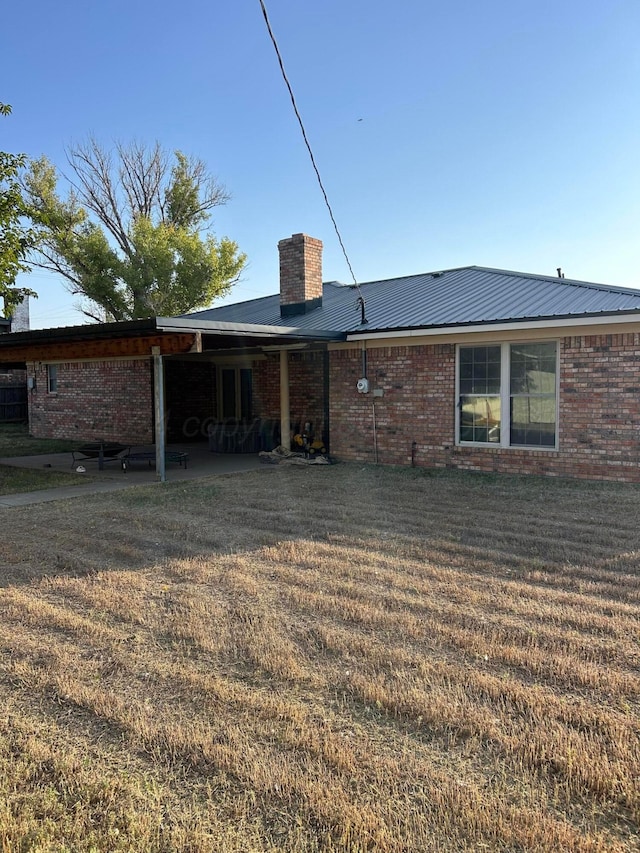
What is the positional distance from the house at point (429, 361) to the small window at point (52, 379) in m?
4.53

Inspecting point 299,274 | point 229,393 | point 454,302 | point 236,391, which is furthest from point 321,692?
point 229,393

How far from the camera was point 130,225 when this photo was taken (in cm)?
3006

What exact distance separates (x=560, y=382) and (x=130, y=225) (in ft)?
85.3

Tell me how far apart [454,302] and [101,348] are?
6.35 meters

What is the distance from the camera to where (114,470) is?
1178 cm

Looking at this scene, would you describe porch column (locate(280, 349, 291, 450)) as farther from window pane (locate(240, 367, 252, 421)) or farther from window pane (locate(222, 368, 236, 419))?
window pane (locate(222, 368, 236, 419))

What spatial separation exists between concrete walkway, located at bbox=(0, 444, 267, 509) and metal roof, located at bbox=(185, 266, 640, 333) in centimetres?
284

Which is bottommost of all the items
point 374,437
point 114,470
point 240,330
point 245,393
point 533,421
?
point 114,470

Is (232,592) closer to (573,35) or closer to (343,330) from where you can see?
(343,330)

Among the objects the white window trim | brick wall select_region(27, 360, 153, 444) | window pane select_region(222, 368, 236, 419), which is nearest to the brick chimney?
window pane select_region(222, 368, 236, 419)

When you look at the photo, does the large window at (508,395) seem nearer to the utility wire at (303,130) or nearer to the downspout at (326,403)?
the utility wire at (303,130)

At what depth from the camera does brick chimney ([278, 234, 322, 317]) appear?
13.5 metres

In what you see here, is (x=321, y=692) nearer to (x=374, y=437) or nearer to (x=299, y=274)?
(x=374, y=437)

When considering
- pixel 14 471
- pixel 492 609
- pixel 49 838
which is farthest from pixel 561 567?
pixel 14 471
